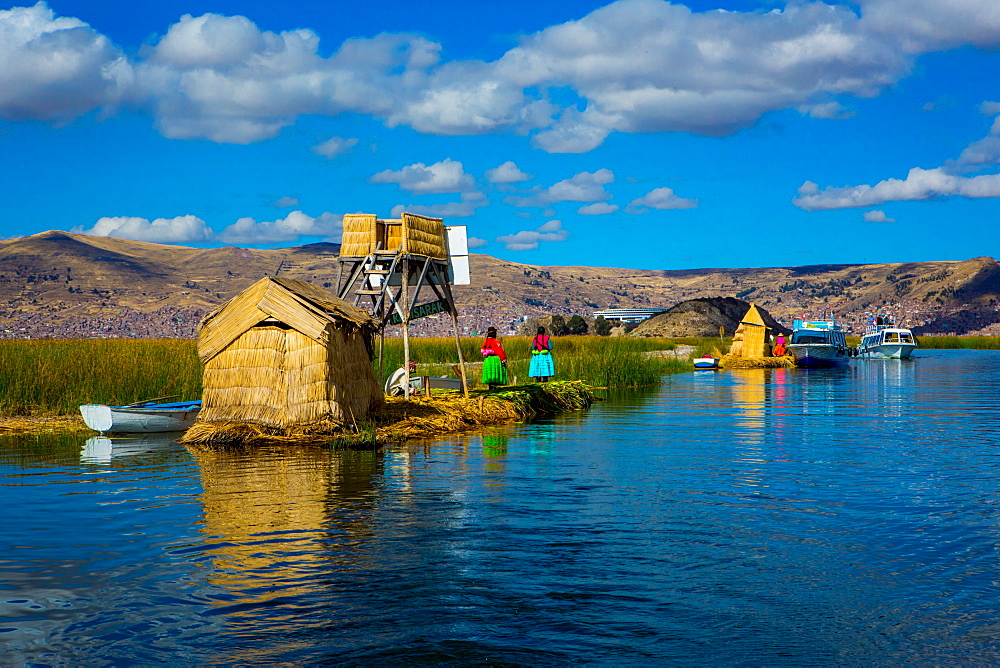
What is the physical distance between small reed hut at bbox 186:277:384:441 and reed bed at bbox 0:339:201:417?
18.9 feet

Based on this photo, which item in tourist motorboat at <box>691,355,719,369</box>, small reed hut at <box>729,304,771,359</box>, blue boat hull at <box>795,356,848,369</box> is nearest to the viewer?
tourist motorboat at <box>691,355,719,369</box>

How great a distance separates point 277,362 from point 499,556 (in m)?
8.09

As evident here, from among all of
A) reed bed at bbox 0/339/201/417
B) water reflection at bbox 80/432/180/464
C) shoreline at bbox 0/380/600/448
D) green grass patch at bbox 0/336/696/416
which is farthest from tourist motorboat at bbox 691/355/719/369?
water reflection at bbox 80/432/180/464

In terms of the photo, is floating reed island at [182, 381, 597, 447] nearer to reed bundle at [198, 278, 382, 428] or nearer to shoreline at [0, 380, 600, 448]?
shoreline at [0, 380, 600, 448]

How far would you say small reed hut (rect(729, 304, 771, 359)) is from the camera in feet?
176

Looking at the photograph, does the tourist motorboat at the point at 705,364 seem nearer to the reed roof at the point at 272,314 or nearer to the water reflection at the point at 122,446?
the reed roof at the point at 272,314

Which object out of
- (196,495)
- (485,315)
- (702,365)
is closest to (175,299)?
(485,315)

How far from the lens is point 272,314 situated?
15031 mm

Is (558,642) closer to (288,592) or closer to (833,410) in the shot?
(288,592)

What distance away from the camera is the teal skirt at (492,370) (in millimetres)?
21422

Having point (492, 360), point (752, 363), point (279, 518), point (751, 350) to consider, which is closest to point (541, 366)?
point (492, 360)

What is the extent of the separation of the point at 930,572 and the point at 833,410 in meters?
17.6

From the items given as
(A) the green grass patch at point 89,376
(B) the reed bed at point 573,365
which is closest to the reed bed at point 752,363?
(B) the reed bed at point 573,365

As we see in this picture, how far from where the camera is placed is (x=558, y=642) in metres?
6.02
